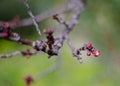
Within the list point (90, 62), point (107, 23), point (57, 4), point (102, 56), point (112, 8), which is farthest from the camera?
point (57, 4)

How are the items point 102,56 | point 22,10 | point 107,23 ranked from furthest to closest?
point 22,10 < point 102,56 < point 107,23

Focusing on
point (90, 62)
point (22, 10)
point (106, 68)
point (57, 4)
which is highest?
point (22, 10)

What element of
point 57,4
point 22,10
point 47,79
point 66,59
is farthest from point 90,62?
point 22,10

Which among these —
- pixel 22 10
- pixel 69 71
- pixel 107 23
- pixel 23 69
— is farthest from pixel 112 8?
pixel 22 10

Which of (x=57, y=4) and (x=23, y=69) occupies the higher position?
(x=57, y=4)

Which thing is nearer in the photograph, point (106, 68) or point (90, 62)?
point (106, 68)

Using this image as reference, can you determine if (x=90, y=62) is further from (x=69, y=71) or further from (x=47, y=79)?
(x=47, y=79)
